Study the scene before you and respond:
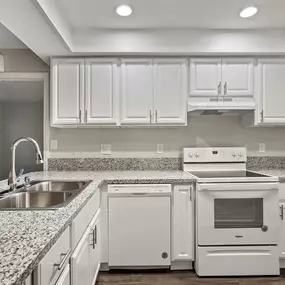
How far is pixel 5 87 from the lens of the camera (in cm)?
314

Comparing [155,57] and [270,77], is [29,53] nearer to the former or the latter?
[155,57]

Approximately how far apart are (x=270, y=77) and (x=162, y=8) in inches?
53.4

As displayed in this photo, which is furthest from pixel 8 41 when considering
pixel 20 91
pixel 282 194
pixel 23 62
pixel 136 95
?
pixel 282 194

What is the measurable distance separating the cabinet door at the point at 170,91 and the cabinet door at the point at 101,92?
0.43m

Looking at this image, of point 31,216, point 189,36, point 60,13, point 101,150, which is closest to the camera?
point 31,216

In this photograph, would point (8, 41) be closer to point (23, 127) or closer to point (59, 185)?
point (23, 127)

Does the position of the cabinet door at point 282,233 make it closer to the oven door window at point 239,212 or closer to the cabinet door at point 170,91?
the oven door window at point 239,212

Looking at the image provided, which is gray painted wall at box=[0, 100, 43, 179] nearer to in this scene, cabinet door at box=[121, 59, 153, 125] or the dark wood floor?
cabinet door at box=[121, 59, 153, 125]

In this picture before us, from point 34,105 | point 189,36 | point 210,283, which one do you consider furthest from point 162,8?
point 210,283

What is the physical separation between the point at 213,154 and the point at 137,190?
103cm

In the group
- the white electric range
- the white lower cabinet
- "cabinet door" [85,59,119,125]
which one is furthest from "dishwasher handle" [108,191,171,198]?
"cabinet door" [85,59,119,125]

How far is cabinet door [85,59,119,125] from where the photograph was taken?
9.04 feet

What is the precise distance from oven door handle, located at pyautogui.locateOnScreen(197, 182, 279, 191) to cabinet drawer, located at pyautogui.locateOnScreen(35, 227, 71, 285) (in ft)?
4.60

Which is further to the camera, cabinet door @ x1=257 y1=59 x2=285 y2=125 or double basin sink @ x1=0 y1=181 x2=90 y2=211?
cabinet door @ x1=257 y1=59 x2=285 y2=125
